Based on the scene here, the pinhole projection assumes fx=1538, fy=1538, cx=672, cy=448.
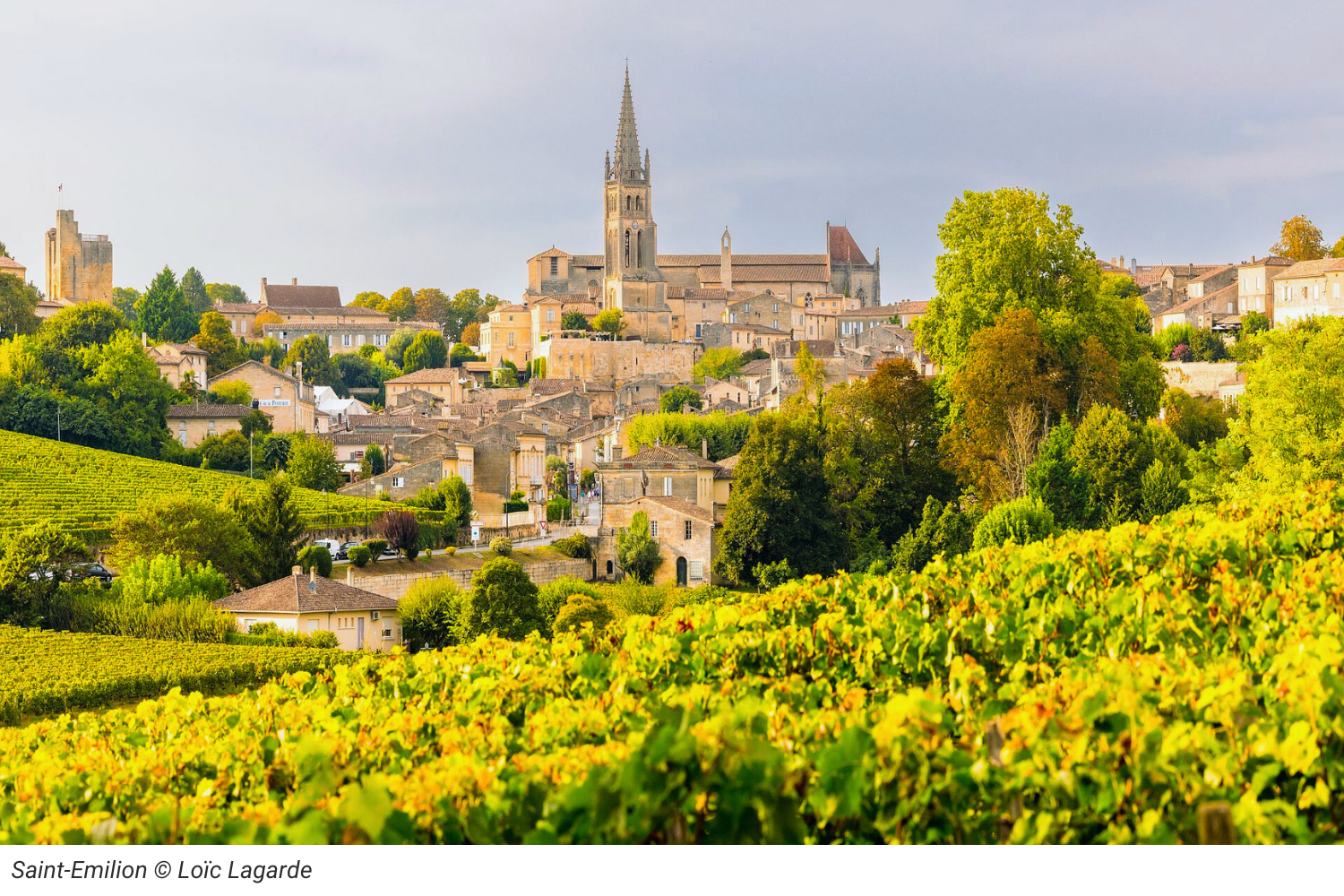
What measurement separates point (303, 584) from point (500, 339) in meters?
75.1

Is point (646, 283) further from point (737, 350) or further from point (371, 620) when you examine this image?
point (371, 620)

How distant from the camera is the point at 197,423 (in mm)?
66000

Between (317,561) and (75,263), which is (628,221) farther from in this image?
(317,561)

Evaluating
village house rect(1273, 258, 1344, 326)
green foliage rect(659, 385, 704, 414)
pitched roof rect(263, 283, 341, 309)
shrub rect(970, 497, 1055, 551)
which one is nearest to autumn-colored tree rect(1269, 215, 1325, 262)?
village house rect(1273, 258, 1344, 326)

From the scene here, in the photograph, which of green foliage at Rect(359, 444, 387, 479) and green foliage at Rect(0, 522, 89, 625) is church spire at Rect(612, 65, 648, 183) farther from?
green foliage at Rect(0, 522, 89, 625)

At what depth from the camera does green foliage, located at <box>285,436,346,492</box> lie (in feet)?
194

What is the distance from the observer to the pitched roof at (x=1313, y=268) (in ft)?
210

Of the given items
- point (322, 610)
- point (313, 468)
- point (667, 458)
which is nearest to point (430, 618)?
point (322, 610)

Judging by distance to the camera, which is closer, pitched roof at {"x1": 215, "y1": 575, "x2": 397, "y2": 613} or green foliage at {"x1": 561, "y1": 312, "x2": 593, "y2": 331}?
pitched roof at {"x1": 215, "y1": 575, "x2": 397, "y2": 613}

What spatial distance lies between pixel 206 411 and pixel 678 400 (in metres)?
22.8

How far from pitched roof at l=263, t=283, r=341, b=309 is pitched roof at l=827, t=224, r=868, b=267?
135ft

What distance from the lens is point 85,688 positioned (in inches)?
886

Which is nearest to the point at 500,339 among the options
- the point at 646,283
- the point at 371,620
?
the point at 646,283

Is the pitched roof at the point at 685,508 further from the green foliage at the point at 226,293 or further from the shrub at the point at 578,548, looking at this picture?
the green foliage at the point at 226,293
